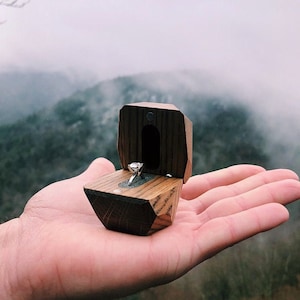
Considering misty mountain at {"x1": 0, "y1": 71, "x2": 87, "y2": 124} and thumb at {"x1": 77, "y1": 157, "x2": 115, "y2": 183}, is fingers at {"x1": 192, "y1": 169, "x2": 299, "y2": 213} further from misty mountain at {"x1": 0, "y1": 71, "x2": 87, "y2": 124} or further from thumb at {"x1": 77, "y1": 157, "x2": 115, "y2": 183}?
misty mountain at {"x1": 0, "y1": 71, "x2": 87, "y2": 124}

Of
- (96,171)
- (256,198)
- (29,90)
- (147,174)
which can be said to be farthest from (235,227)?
(29,90)

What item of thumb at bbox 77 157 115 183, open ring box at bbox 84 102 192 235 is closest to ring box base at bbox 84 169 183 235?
open ring box at bbox 84 102 192 235

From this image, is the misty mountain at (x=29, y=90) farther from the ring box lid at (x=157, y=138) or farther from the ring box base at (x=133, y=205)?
the ring box base at (x=133, y=205)

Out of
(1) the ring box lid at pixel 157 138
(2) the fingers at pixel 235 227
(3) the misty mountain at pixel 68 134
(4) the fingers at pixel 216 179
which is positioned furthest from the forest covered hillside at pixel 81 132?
(2) the fingers at pixel 235 227

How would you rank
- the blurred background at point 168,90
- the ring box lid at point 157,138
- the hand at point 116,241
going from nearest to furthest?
the hand at point 116,241
the ring box lid at point 157,138
the blurred background at point 168,90

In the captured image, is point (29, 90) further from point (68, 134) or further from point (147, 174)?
point (147, 174)

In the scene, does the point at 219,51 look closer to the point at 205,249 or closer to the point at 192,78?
the point at 192,78
